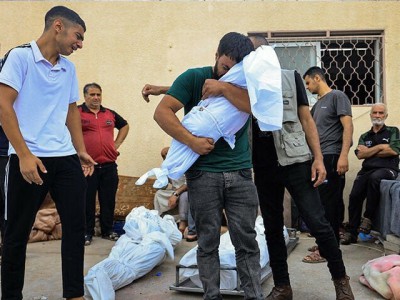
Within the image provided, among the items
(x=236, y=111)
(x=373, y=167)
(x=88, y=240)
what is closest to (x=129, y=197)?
(x=88, y=240)

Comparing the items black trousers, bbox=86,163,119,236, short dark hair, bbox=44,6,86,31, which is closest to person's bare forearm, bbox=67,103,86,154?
short dark hair, bbox=44,6,86,31

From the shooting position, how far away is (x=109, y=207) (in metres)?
6.12

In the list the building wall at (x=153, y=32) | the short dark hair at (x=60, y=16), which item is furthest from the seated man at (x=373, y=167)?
the short dark hair at (x=60, y=16)

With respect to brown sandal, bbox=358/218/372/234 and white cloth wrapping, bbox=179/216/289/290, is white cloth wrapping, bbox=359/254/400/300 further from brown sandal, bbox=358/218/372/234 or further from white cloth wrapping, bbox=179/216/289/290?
brown sandal, bbox=358/218/372/234

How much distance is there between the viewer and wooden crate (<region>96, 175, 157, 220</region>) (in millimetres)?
6672

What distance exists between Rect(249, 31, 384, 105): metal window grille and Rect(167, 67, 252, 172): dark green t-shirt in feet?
13.1

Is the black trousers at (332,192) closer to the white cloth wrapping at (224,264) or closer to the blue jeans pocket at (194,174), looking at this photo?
the white cloth wrapping at (224,264)

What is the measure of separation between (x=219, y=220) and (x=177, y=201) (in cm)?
357

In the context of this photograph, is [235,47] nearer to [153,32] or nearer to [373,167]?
[373,167]

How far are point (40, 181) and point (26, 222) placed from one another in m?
0.33

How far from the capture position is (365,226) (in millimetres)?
5781

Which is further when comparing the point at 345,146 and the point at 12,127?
the point at 345,146

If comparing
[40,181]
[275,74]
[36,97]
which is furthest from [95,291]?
[275,74]

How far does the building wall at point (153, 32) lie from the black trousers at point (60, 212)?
142 inches
